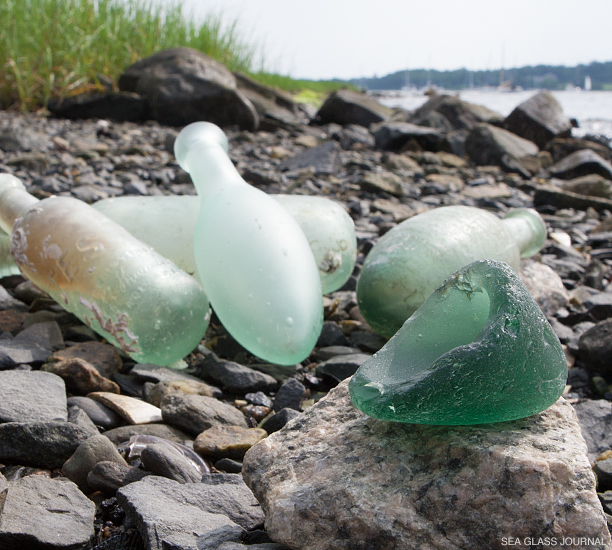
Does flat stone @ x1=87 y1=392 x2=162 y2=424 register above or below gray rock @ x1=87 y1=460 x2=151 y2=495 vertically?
below

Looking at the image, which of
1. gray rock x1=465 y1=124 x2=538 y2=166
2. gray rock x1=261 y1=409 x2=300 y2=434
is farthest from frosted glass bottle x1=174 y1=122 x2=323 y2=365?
gray rock x1=465 y1=124 x2=538 y2=166

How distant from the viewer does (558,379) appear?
1.07 metres

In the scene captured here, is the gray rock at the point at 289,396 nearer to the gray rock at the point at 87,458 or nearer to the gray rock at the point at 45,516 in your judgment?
the gray rock at the point at 87,458

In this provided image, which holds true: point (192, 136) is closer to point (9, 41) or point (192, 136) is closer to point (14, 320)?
point (14, 320)

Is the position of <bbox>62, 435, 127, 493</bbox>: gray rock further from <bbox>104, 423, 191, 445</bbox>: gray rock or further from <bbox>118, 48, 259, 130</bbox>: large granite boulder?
<bbox>118, 48, 259, 130</bbox>: large granite boulder

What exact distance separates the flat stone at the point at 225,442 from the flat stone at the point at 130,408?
17cm

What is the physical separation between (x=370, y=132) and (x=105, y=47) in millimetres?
3704

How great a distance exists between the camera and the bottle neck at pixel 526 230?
252 cm

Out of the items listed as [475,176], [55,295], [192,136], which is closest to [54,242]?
[55,295]

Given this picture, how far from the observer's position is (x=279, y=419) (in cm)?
159

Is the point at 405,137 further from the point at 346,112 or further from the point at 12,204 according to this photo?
the point at 12,204

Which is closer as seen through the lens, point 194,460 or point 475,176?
point 194,460

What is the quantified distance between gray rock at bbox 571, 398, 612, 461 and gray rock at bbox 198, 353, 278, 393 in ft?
2.88

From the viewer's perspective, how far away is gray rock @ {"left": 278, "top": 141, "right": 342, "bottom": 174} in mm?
5030
